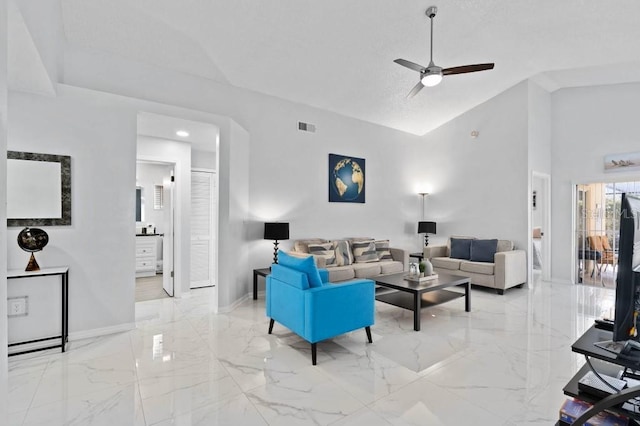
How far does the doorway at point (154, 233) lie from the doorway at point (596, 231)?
25.2 ft

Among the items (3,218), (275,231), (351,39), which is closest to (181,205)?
(275,231)

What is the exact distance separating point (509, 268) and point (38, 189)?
6540mm

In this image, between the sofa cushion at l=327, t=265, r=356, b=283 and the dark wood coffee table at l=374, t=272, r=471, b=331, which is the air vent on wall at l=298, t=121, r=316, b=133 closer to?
the sofa cushion at l=327, t=265, r=356, b=283

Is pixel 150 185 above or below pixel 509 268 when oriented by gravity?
above

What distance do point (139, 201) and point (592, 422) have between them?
8.08 metres

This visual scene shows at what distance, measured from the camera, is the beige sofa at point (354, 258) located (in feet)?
16.6

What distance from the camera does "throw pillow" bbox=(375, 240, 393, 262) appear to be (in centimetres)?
602

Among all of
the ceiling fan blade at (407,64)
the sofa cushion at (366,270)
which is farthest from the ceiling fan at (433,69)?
the sofa cushion at (366,270)

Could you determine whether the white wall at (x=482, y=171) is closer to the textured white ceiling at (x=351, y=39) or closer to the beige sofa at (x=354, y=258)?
the textured white ceiling at (x=351, y=39)

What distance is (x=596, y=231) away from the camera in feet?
20.4

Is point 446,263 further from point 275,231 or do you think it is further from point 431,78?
point 431,78

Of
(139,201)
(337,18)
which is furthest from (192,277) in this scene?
(337,18)

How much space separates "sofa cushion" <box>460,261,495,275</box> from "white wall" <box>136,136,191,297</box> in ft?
15.9

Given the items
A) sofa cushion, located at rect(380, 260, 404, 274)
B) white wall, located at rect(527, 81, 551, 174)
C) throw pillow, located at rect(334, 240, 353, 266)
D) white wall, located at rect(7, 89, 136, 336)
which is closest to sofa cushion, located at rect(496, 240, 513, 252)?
white wall, located at rect(527, 81, 551, 174)
